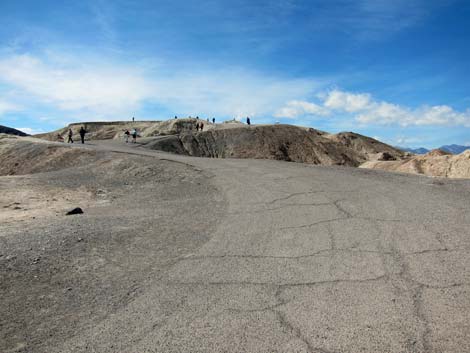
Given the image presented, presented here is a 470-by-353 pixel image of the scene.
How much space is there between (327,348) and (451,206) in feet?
22.4

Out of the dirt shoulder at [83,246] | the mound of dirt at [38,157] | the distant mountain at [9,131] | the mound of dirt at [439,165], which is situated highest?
the distant mountain at [9,131]

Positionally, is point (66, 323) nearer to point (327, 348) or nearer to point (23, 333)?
point (23, 333)

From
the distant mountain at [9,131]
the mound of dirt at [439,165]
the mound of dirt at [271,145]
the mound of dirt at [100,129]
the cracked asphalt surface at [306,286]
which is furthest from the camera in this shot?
the distant mountain at [9,131]

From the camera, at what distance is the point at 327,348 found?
381cm

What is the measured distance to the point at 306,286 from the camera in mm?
5273

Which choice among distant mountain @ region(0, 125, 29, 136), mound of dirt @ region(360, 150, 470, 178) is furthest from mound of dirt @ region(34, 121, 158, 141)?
mound of dirt @ region(360, 150, 470, 178)

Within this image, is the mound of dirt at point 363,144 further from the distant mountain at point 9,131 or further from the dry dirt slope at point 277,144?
the distant mountain at point 9,131

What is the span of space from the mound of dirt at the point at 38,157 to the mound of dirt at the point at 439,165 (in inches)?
855

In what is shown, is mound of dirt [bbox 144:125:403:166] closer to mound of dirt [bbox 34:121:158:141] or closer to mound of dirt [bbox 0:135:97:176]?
mound of dirt [bbox 0:135:97:176]

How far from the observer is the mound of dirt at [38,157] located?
24.6 meters

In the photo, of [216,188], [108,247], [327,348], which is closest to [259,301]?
[327,348]

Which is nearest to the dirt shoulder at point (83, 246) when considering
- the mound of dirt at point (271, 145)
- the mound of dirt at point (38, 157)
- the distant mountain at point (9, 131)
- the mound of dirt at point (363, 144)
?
the mound of dirt at point (38, 157)

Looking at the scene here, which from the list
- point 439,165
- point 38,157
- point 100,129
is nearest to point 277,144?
point 439,165

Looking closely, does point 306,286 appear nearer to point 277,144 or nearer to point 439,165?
point 439,165
